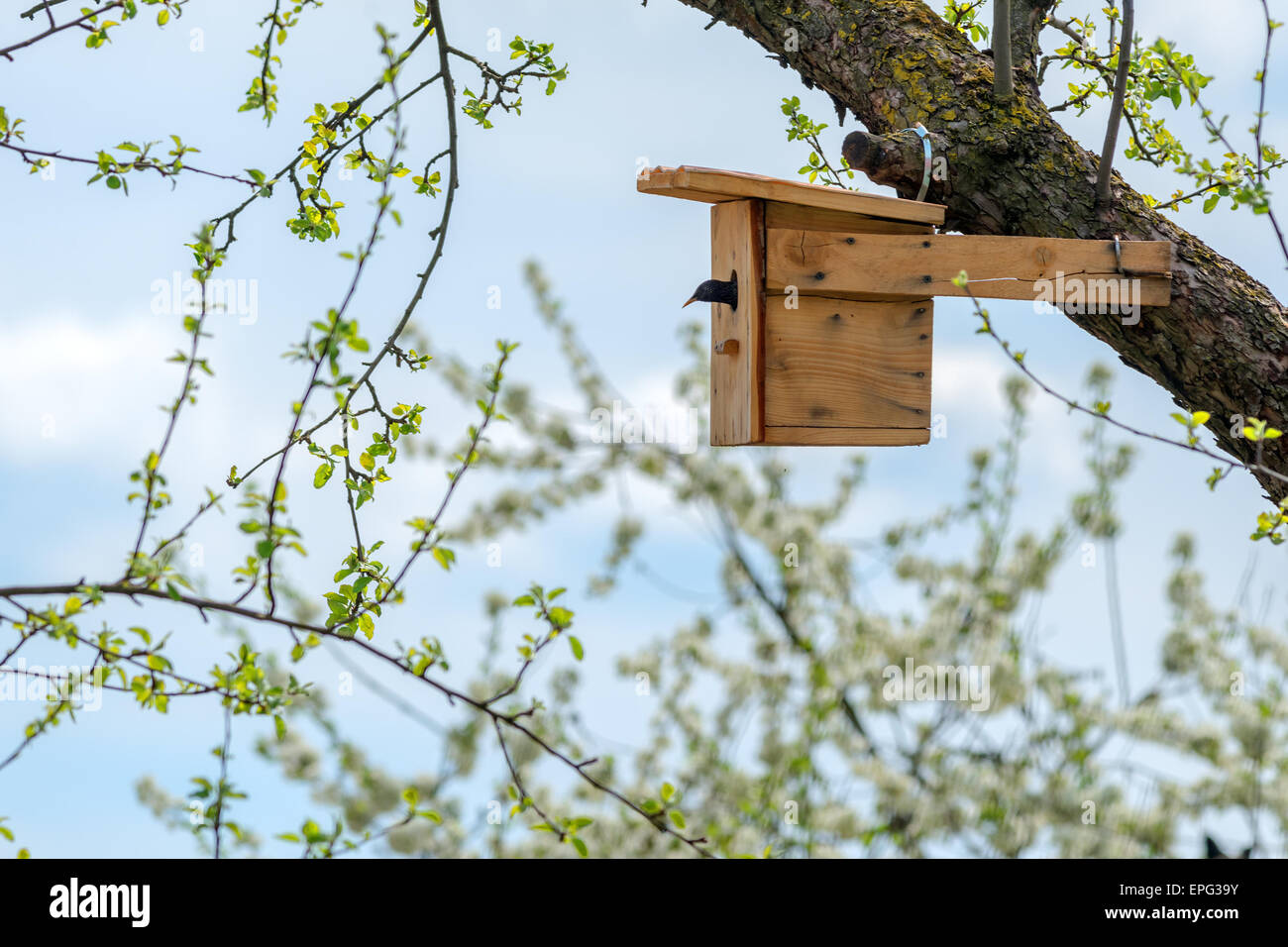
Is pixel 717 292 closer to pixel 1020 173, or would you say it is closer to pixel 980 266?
pixel 980 266

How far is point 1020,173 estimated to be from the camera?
6.68 ft

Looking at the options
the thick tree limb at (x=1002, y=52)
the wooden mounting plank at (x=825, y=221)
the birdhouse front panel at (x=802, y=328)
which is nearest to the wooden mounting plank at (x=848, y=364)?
the birdhouse front panel at (x=802, y=328)

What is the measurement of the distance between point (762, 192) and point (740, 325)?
234mm

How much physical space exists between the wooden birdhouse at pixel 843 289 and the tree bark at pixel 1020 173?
0.32ft

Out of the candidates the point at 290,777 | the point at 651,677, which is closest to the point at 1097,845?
the point at 651,677

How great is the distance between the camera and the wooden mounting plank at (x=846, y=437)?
1.83 m

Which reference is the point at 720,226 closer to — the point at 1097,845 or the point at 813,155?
the point at 813,155

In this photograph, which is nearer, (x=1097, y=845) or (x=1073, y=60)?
(x=1073, y=60)

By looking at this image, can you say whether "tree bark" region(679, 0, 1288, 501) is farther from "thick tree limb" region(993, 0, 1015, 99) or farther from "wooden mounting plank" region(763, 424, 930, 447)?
"wooden mounting plank" region(763, 424, 930, 447)

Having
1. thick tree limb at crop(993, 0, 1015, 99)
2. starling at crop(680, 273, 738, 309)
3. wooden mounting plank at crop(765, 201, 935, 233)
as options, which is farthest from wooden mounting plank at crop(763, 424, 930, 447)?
thick tree limb at crop(993, 0, 1015, 99)

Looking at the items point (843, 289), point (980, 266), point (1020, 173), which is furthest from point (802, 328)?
point (1020, 173)

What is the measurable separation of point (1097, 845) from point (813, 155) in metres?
1.86

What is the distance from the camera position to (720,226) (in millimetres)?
1900

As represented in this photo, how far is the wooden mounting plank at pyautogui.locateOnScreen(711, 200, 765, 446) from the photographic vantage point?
179 cm
